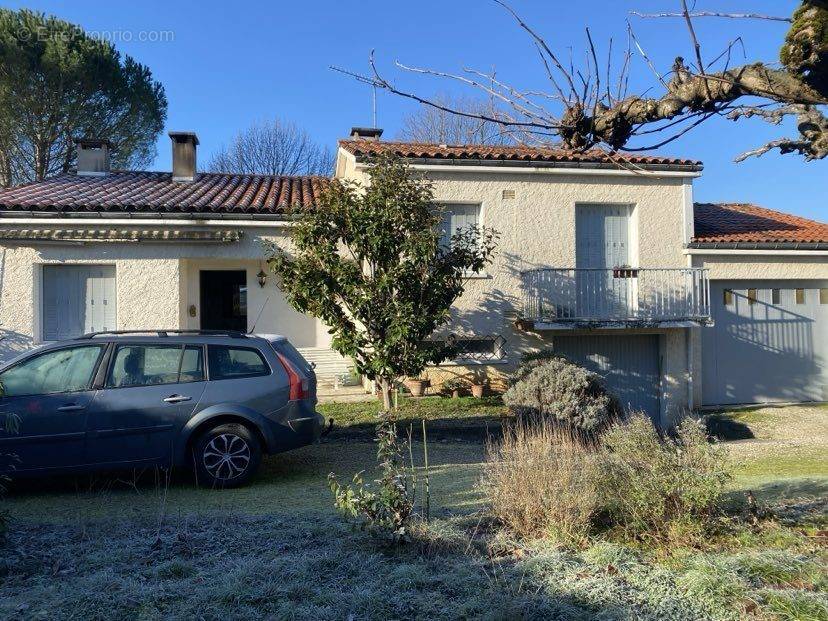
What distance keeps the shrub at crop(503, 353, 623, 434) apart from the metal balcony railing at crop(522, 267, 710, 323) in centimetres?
202

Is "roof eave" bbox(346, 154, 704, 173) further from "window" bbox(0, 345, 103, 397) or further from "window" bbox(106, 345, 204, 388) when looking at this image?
"window" bbox(0, 345, 103, 397)

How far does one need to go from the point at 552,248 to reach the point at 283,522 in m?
9.53

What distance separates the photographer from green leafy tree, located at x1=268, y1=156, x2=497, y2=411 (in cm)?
899

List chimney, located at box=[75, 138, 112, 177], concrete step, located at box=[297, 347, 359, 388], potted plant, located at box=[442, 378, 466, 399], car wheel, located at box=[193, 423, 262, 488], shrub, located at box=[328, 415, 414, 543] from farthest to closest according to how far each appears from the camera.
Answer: chimney, located at box=[75, 138, 112, 177] → concrete step, located at box=[297, 347, 359, 388] → potted plant, located at box=[442, 378, 466, 399] → car wheel, located at box=[193, 423, 262, 488] → shrub, located at box=[328, 415, 414, 543]

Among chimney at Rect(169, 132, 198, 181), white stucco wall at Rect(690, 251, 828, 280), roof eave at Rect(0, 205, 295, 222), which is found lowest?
white stucco wall at Rect(690, 251, 828, 280)

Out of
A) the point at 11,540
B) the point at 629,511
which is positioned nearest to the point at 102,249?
the point at 11,540

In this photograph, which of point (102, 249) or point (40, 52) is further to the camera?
point (40, 52)

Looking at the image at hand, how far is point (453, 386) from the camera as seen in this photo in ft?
40.8

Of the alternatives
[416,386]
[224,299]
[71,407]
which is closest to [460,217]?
[416,386]

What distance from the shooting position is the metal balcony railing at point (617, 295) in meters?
12.8

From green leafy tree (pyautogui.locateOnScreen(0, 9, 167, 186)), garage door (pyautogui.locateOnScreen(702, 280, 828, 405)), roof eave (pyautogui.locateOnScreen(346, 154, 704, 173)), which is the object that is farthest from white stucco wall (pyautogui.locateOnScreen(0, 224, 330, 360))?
green leafy tree (pyautogui.locateOnScreen(0, 9, 167, 186))

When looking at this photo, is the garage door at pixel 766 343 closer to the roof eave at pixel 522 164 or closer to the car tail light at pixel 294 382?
the roof eave at pixel 522 164

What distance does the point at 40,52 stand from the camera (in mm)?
20172

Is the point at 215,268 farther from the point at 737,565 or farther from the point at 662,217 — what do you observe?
the point at 737,565
